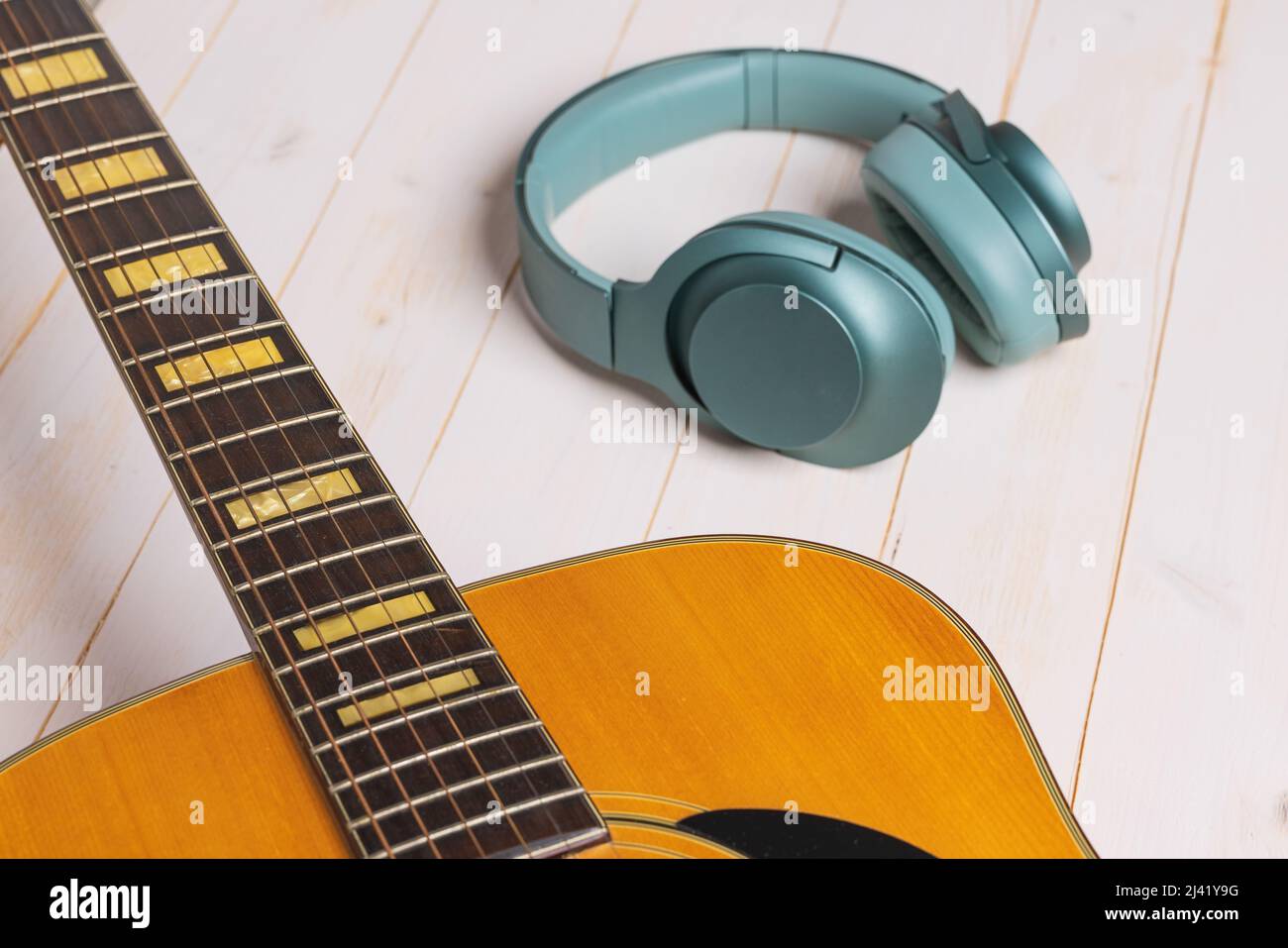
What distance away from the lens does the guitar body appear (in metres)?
0.64

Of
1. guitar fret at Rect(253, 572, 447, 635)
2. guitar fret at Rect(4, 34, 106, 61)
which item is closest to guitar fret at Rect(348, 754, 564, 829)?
guitar fret at Rect(253, 572, 447, 635)

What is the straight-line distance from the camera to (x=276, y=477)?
0.71m

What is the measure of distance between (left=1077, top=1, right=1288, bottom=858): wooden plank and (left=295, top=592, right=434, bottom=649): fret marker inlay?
1.62ft

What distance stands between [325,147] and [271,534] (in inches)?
28.5

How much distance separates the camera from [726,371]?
99 centimetres

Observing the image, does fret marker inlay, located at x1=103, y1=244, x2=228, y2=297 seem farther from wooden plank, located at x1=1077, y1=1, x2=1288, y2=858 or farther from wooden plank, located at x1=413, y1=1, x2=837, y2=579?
wooden plank, located at x1=1077, y1=1, x2=1288, y2=858

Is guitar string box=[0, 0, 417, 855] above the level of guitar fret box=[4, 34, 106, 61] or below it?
below

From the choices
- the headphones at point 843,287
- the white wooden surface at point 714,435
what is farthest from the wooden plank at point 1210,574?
the headphones at point 843,287

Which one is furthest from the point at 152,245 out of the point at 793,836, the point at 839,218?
the point at 839,218

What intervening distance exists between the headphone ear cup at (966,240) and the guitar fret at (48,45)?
57 cm

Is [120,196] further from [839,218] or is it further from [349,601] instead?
[839,218]

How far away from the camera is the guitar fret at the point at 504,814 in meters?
0.60
